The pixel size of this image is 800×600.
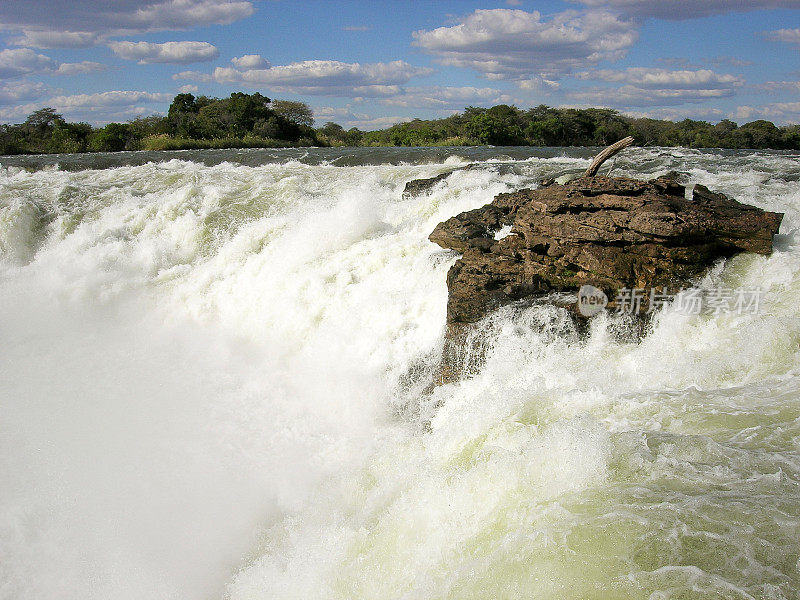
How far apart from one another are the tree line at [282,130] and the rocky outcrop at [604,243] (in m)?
26.7

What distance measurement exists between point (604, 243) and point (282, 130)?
3579 cm

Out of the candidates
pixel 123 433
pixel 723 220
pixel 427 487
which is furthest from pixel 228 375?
pixel 723 220

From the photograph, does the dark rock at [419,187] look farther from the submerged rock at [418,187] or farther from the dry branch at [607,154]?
the dry branch at [607,154]

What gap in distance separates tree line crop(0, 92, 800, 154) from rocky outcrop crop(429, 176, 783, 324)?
26.7m

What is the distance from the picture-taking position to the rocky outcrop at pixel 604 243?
5723mm

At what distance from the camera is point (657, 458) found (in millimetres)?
3475

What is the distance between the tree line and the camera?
32.3 m

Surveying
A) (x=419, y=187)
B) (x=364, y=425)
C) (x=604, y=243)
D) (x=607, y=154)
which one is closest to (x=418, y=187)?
(x=419, y=187)

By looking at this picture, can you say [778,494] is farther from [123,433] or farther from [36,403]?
[36,403]

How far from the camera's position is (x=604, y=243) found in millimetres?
6016

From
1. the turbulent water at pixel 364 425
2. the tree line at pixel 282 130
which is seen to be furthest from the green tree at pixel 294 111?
the turbulent water at pixel 364 425

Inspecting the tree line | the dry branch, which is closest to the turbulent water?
the dry branch

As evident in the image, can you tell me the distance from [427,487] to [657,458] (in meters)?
1.49

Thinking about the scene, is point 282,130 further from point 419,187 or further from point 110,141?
point 419,187
